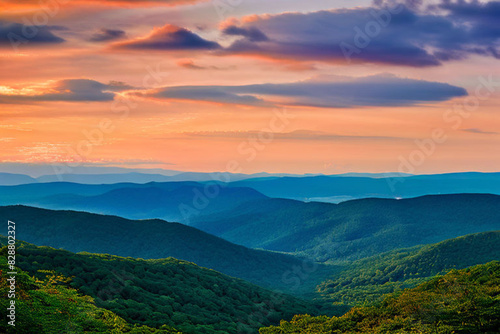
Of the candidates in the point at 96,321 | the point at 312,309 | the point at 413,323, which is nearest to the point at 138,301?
the point at 96,321

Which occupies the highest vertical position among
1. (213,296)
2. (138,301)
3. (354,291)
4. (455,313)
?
(455,313)

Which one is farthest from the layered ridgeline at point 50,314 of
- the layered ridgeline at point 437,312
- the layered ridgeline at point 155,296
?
the layered ridgeline at point 437,312

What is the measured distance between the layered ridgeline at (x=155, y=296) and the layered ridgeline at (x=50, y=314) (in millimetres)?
230

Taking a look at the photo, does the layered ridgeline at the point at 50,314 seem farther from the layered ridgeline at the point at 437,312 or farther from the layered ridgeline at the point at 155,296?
the layered ridgeline at the point at 437,312

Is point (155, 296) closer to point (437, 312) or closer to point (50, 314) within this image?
point (50, 314)

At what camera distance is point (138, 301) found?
3086 inches

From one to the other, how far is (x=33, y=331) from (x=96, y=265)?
1776 inches

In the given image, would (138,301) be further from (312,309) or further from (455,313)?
(312,309)

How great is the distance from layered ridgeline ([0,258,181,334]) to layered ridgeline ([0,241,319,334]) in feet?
0.76

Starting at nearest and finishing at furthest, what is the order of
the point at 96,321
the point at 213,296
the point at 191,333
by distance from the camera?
the point at 96,321
the point at 191,333
the point at 213,296

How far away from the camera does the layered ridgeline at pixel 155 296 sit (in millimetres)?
67688

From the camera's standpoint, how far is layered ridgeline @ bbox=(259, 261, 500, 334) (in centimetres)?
4962

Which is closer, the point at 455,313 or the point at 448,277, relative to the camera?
the point at 455,313

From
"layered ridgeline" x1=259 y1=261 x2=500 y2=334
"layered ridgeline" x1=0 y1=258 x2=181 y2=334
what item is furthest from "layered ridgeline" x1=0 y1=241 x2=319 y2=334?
"layered ridgeline" x1=259 y1=261 x2=500 y2=334
